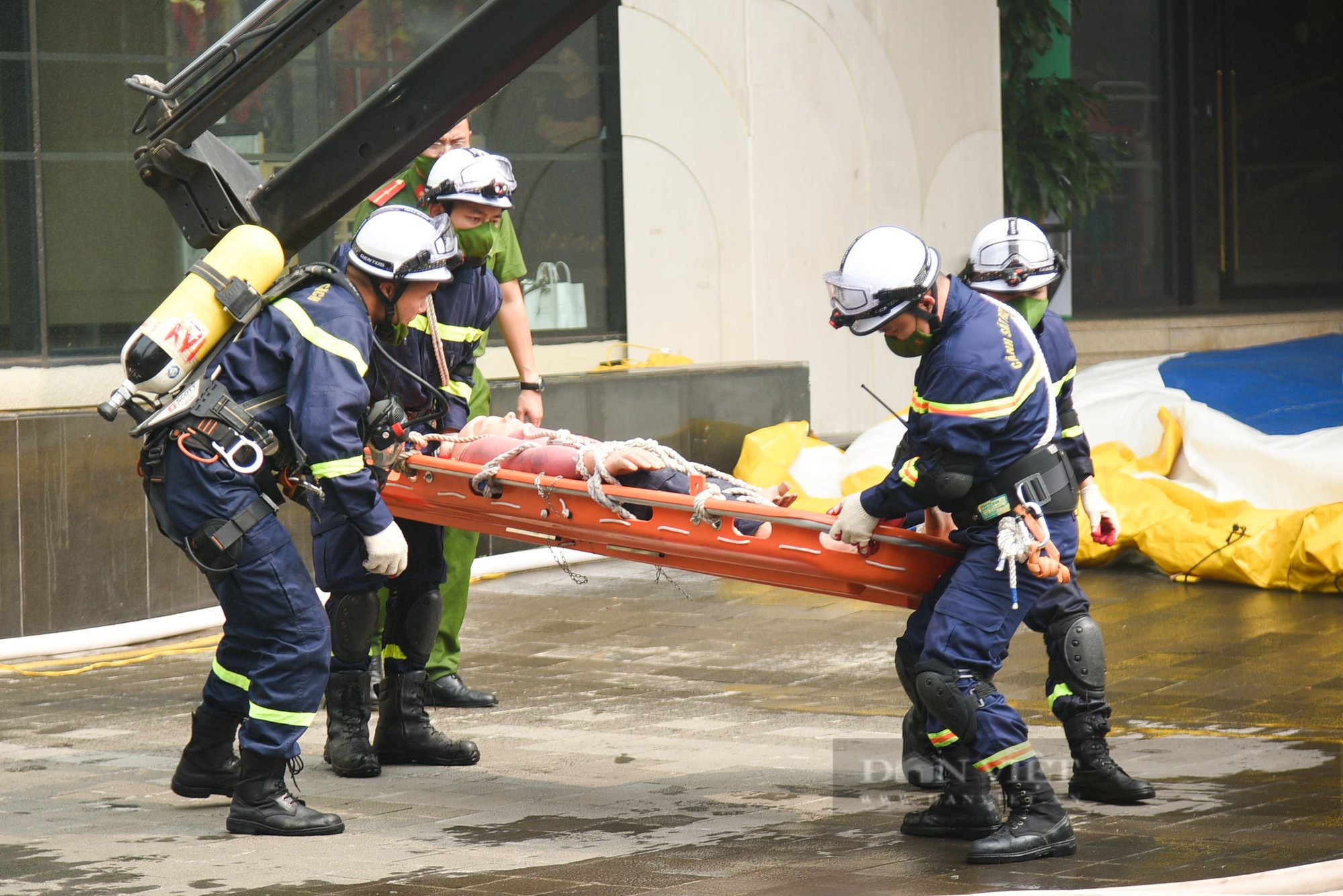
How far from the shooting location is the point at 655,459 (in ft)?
18.2

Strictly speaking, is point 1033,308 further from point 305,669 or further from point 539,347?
point 539,347

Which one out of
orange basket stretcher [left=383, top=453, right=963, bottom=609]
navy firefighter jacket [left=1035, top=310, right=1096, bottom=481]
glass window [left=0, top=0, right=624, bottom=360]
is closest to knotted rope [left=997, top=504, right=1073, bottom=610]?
orange basket stretcher [left=383, top=453, right=963, bottom=609]

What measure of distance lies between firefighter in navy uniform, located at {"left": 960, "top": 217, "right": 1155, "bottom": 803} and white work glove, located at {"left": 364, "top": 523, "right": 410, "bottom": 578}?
2.04m

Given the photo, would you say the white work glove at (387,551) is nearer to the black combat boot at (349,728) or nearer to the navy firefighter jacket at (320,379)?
the navy firefighter jacket at (320,379)

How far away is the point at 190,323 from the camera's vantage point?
4.99m

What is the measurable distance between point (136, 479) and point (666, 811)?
4472 mm

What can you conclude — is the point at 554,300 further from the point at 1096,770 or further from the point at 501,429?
the point at 1096,770

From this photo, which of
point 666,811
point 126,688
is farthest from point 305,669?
point 126,688

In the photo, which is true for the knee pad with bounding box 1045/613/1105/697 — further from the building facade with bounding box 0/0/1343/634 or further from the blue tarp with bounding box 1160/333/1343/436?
the building facade with bounding box 0/0/1343/634

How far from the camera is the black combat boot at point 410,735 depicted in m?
6.04

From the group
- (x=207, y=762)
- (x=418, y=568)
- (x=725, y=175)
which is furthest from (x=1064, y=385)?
(x=725, y=175)

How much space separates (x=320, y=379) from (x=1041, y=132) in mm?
11906

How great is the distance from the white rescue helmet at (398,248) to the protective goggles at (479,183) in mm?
861

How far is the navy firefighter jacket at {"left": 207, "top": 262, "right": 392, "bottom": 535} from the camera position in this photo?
4.94 metres
